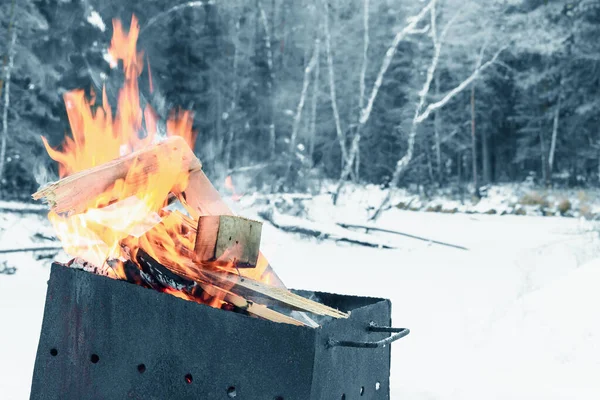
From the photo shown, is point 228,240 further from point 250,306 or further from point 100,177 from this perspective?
point 100,177

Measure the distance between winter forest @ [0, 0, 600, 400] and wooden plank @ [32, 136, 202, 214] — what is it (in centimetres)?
2

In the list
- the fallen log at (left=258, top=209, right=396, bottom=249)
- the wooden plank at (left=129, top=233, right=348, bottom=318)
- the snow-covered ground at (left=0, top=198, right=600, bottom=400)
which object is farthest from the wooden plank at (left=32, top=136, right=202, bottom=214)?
the fallen log at (left=258, top=209, right=396, bottom=249)

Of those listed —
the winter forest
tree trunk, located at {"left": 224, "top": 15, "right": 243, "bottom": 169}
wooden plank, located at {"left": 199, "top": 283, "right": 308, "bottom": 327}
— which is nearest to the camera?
wooden plank, located at {"left": 199, "top": 283, "right": 308, "bottom": 327}

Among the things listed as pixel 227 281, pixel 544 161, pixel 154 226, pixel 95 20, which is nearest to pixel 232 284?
pixel 227 281

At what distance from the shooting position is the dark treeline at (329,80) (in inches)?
450

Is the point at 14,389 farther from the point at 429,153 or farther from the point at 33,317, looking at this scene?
the point at 429,153

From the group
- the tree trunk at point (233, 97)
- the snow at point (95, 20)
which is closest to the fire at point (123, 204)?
the snow at point (95, 20)

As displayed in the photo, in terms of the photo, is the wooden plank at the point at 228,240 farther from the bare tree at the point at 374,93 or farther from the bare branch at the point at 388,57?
the bare branch at the point at 388,57

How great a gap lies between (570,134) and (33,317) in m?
21.6

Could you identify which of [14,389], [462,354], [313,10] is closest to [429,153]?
[313,10]

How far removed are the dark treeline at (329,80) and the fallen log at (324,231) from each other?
6.68 feet

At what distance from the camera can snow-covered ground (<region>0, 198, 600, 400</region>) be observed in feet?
10.5

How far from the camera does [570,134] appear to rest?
21.7 meters

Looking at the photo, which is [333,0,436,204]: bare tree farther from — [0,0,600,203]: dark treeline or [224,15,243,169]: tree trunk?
[224,15,243,169]: tree trunk
